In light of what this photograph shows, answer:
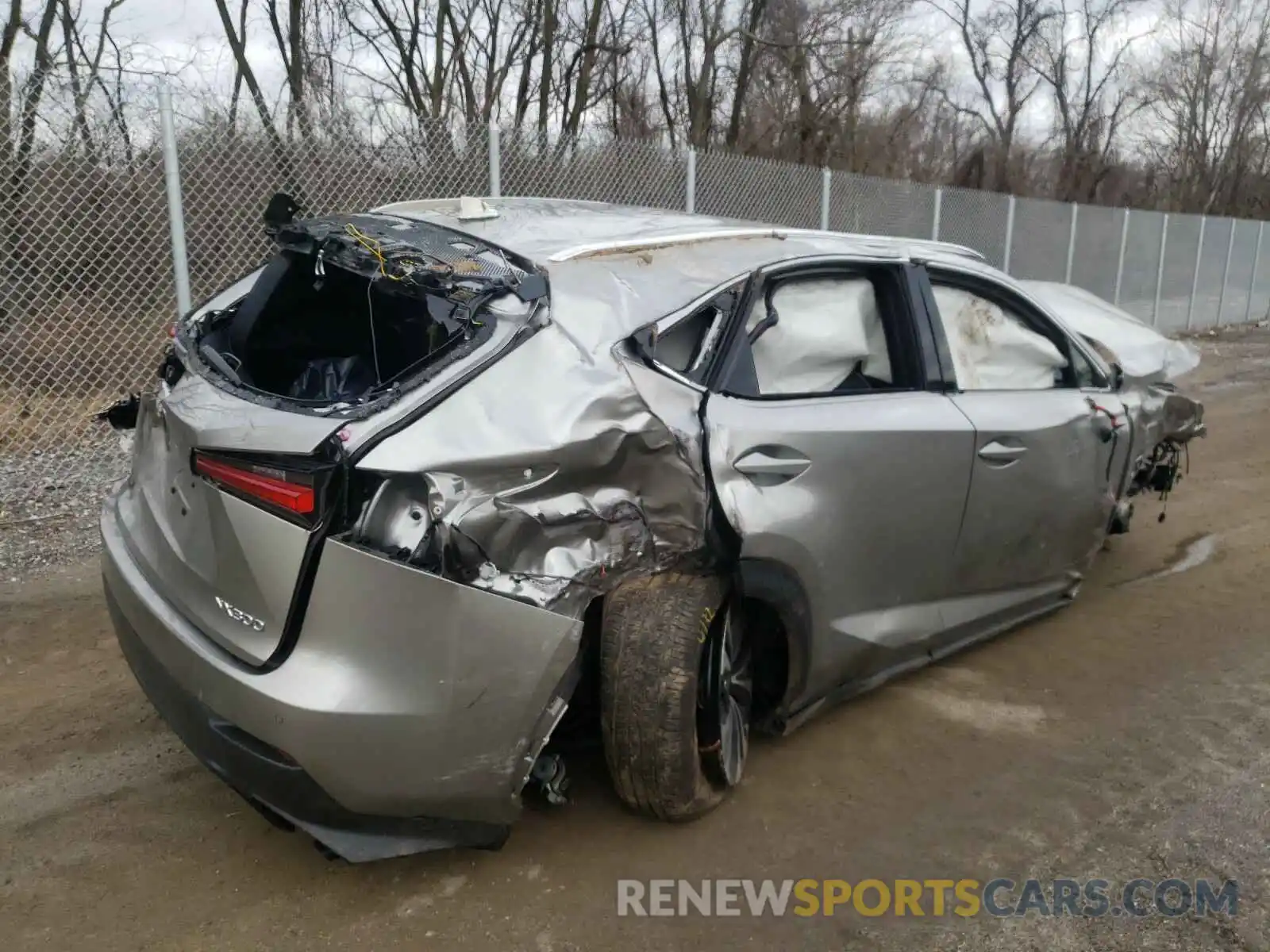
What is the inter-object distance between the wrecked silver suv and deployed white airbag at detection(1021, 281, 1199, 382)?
1352 mm

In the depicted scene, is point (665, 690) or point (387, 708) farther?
point (665, 690)

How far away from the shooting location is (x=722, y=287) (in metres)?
2.89

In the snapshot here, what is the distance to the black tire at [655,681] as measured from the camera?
2537 millimetres

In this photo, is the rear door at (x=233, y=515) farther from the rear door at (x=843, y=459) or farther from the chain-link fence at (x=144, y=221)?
the chain-link fence at (x=144, y=221)

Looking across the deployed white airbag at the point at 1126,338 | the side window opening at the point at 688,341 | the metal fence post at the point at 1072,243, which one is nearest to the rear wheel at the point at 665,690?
the side window opening at the point at 688,341

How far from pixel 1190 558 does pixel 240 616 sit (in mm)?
5004

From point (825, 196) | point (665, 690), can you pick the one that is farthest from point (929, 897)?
point (825, 196)

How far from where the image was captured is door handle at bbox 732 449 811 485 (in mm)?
2732

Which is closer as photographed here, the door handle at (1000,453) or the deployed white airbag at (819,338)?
the deployed white airbag at (819,338)

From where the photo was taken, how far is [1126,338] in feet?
16.6

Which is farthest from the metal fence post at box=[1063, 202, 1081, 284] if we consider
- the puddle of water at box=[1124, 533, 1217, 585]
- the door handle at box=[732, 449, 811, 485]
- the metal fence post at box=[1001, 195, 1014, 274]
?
the door handle at box=[732, 449, 811, 485]

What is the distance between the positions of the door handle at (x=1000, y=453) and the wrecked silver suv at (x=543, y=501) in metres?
0.02

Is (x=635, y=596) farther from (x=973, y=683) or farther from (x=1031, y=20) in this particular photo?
(x=1031, y=20)

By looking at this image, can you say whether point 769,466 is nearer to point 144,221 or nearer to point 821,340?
point 821,340
